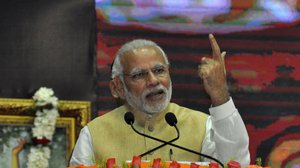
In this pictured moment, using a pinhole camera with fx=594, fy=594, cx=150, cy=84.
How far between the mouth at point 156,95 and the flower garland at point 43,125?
273 cm

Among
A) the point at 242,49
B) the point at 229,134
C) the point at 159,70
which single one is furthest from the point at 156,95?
the point at 242,49

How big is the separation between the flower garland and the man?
222cm

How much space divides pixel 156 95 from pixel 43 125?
2.84m

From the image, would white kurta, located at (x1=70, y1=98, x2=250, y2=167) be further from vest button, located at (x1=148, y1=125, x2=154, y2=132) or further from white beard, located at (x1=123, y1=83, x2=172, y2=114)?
vest button, located at (x1=148, y1=125, x2=154, y2=132)

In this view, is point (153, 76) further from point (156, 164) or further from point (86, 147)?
point (156, 164)

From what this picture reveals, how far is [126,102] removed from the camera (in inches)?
141

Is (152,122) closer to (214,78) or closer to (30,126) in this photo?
(214,78)

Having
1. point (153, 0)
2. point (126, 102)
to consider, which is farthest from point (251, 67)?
point (126, 102)

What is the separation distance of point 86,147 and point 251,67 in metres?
2.73

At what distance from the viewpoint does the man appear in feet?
9.77

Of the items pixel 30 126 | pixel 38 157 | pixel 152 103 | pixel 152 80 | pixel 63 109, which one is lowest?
pixel 38 157

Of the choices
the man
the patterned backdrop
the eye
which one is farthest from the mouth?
the patterned backdrop

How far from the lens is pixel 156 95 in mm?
3180

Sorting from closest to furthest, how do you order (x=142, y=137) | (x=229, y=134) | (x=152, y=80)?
1. (x=229, y=134)
2. (x=152, y=80)
3. (x=142, y=137)
